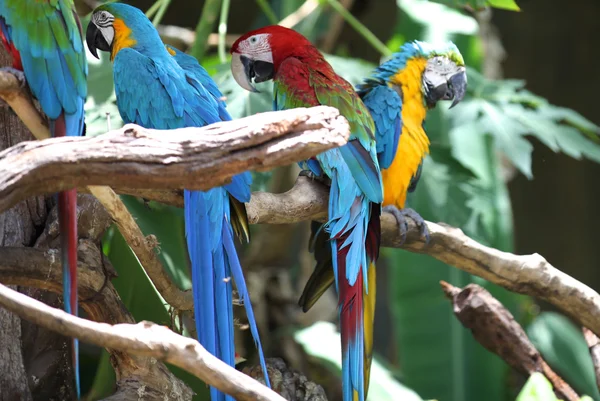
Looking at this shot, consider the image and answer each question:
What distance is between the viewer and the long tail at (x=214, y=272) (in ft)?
3.37

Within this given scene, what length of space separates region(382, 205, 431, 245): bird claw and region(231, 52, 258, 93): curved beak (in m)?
0.38

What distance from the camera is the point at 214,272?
1.09 metres

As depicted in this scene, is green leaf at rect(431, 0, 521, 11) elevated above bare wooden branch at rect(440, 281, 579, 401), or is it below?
above

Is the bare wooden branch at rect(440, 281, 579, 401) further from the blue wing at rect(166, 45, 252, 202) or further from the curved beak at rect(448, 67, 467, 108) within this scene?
the blue wing at rect(166, 45, 252, 202)

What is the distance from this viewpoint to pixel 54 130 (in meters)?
1.08

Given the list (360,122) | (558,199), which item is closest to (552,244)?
(558,199)

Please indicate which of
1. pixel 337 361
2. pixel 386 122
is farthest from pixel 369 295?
pixel 337 361

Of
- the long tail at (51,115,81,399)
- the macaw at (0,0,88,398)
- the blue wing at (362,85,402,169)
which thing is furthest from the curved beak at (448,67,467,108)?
the long tail at (51,115,81,399)

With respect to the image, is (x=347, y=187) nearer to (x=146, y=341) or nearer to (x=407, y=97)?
(x=407, y=97)

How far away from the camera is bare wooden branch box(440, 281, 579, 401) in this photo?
5.06ft

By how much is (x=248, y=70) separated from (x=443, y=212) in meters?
0.63

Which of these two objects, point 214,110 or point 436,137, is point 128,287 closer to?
point 214,110

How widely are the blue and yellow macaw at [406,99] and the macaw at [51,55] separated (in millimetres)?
614

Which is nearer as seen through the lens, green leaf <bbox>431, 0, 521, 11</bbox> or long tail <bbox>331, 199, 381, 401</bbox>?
long tail <bbox>331, 199, 381, 401</bbox>
